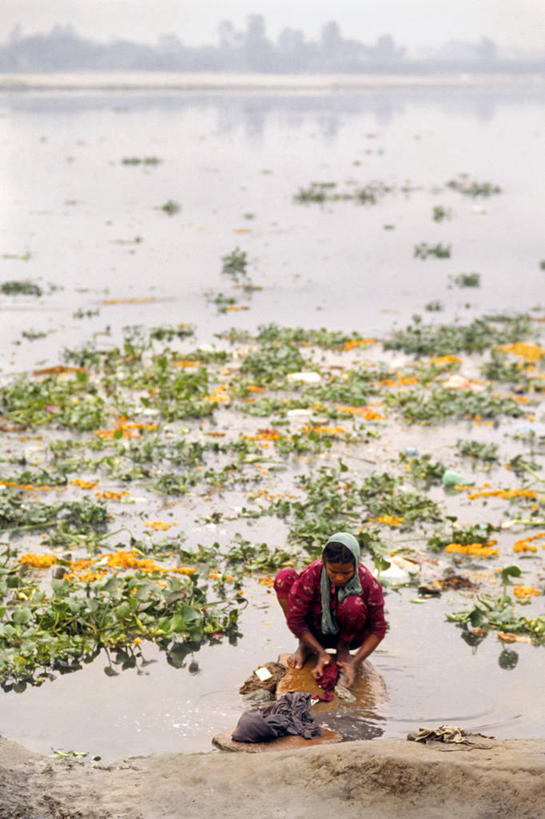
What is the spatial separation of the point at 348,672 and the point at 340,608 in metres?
0.30

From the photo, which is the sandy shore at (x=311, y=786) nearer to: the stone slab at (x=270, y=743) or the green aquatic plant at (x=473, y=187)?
the stone slab at (x=270, y=743)

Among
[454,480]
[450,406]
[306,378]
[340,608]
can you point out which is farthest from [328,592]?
[306,378]

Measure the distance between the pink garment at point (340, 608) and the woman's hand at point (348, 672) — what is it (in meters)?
0.12

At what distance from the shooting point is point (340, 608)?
542cm

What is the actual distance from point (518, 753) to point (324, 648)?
1.37 m

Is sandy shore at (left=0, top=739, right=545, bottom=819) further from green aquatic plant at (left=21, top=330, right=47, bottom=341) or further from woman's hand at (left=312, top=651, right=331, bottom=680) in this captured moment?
green aquatic plant at (left=21, top=330, right=47, bottom=341)

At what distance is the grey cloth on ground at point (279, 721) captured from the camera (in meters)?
4.93

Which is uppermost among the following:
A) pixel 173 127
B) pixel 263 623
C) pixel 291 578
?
pixel 173 127

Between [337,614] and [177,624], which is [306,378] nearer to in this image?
[177,624]

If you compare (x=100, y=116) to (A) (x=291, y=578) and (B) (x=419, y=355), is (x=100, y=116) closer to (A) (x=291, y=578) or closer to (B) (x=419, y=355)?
(B) (x=419, y=355)

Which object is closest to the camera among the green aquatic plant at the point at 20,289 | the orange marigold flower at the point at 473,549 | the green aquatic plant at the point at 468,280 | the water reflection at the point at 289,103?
the orange marigold flower at the point at 473,549

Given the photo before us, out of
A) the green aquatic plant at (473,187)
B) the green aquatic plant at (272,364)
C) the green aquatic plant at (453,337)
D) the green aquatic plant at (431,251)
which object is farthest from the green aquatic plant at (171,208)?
the green aquatic plant at (272,364)

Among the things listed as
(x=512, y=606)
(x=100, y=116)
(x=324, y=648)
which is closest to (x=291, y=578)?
(x=324, y=648)

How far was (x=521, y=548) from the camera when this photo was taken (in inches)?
281
